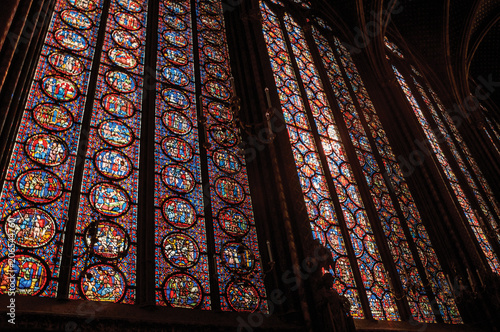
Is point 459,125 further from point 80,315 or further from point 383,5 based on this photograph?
point 80,315

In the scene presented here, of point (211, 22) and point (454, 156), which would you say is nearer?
point (211, 22)

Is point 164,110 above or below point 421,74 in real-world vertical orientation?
below

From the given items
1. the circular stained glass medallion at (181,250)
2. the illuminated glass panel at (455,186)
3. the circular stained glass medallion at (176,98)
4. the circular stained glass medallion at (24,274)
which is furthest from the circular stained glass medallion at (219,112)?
the illuminated glass panel at (455,186)

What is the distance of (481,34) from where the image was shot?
16625 mm

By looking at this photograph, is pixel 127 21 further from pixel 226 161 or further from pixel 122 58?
pixel 226 161

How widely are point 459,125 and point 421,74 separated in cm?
252

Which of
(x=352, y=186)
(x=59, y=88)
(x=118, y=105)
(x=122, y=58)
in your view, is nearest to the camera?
(x=59, y=88)

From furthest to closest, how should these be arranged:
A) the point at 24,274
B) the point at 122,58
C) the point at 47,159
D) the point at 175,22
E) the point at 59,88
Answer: the point at 175,22 → the point at 122,58 → the point at 59,88 → the point at 47,159 → the point at 24,274

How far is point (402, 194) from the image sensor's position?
11.3 m

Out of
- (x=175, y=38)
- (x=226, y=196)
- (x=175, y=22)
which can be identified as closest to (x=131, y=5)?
(x=175, y=22)

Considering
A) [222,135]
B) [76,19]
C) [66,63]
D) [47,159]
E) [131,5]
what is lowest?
[47,159]

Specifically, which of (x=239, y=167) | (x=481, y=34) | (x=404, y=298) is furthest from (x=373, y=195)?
(x=481, y=34)

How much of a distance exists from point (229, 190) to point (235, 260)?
1.42 m

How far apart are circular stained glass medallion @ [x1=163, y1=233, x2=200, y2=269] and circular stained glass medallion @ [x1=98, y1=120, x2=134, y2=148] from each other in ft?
6.17
